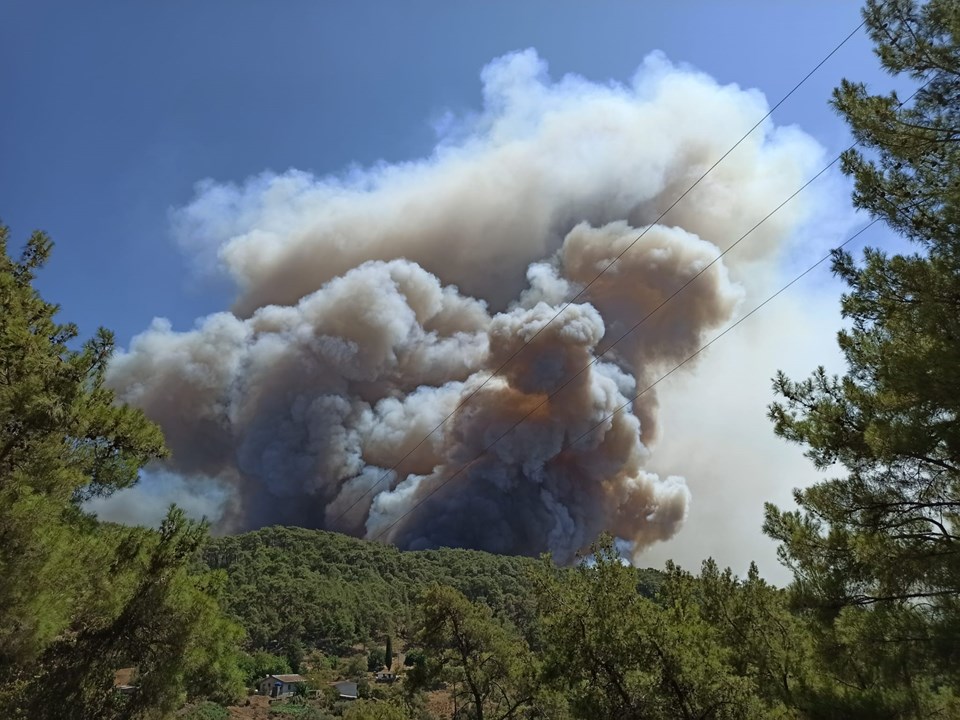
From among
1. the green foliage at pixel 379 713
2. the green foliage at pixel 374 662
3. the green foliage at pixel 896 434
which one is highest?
the green foliage at pixel 896 434

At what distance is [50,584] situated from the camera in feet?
26.0

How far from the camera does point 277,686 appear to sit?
147ft

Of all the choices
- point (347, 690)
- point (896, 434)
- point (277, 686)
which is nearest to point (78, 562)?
point (896, 434)

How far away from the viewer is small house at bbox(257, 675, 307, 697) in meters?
44.1

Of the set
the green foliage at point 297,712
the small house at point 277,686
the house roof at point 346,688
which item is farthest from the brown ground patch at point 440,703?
the small house at point 277,686

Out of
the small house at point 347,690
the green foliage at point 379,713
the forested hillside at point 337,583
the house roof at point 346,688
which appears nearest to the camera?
the green foliage at point 379,713

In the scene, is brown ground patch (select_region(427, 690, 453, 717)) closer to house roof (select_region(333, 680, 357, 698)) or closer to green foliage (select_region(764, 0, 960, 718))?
house roof (select_region(333, 680, 357, 698))

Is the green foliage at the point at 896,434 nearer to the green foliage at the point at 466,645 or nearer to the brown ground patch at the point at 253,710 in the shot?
the green foliage at the point at 466,645

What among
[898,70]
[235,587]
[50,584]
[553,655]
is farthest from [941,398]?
[235,587]

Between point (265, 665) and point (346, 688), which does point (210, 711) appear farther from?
point (265, 665)

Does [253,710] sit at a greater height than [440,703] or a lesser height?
lesser

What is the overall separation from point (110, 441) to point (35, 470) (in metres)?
1.91

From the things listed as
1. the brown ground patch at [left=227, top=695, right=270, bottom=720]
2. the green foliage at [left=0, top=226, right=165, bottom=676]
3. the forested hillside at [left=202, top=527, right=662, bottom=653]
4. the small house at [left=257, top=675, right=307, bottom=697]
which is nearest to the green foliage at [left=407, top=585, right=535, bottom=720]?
the green foliage at [left=0, top=226, right=165, bottom=676]

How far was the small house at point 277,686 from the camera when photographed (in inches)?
1736
